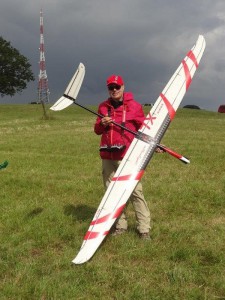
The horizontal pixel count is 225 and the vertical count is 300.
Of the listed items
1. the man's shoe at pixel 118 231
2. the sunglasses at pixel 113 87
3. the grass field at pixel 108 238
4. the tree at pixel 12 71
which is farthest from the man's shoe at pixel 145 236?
the tree at pixel 12 71

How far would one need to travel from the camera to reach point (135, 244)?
22.6 ft

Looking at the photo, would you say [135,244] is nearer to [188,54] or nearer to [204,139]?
[188,54]

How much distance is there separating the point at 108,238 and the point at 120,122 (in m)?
2.23

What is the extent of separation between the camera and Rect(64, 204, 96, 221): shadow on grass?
8.52 m

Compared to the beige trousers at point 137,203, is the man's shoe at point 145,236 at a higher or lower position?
lower

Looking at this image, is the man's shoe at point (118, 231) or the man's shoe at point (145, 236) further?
the man's shoe at point (118, 231)

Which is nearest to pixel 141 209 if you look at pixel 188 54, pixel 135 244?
pixel 135 244

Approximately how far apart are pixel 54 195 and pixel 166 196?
303 cm

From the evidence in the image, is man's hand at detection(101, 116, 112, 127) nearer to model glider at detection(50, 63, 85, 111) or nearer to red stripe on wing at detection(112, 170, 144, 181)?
model glider at detection(50, 63, 85, 111)

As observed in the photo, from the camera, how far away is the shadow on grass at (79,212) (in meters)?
8.52

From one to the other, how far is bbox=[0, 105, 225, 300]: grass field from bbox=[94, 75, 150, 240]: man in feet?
1.57

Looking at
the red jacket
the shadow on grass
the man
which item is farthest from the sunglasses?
the shadow on grass

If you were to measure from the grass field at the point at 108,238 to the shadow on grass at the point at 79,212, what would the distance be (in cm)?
2

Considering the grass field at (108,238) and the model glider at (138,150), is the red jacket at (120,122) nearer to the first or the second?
the model glider at (138,150)
